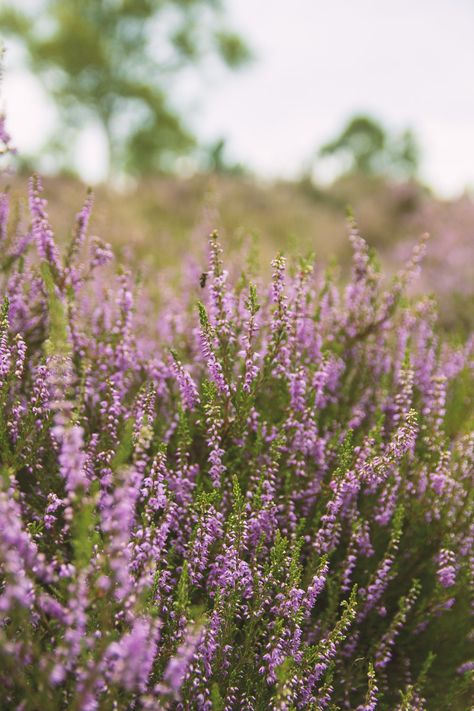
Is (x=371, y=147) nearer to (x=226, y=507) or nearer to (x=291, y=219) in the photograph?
(x=291, y=219)

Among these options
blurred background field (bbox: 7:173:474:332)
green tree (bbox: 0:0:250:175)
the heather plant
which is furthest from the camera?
green tree (bbox: 0:0:250:175)

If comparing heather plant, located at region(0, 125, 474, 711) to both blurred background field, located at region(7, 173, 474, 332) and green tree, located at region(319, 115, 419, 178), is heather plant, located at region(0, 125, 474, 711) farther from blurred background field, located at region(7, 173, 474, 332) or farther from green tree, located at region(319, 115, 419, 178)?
green tree, located at region(319, 115, 419, 178)

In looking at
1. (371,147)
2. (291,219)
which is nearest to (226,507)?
(291,219)

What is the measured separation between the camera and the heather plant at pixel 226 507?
166cm

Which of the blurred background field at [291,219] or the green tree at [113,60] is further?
the green tree at [113,60]

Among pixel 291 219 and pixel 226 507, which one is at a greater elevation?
pixel 291 219

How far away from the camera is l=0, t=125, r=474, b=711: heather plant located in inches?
65.5

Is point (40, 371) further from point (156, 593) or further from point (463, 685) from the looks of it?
point (463, 685)

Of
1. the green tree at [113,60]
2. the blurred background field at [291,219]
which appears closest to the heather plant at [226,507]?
the blurred background field at [291,219]

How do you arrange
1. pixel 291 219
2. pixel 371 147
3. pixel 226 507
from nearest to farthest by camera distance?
pixel 226 507, pixel 291 219, pixel 371 147

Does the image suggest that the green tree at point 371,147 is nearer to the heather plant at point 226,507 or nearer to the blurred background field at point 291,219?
the blurred background field at point 291,219

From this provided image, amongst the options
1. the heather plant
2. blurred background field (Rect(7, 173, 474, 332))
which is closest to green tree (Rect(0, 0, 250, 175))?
blurred background field (Rect(7, 173, 474, 332))

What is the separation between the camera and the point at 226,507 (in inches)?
100

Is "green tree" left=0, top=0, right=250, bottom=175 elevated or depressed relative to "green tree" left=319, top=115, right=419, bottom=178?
depressed
